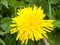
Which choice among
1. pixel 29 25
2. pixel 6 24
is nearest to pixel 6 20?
pixel 6 24

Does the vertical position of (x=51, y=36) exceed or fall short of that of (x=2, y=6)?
it falls short

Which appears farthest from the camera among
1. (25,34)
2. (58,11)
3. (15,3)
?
(58,11)

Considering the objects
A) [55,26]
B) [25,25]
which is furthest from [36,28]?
[55,26]

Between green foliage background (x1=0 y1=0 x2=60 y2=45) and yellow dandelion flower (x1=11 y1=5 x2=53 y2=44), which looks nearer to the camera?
yellow dandelion flower (x1=11 y1=5 x2=53 y2=44)

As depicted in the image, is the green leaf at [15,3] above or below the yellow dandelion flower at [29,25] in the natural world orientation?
above

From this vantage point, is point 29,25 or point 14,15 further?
point 14,15

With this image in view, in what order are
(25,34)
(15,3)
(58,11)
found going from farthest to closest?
1. (58,11)
2. (15,3)
3. (25,34)

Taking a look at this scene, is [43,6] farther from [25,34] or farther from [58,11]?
[25,34]

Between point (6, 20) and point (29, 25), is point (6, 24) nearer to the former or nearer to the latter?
point (6, 20)

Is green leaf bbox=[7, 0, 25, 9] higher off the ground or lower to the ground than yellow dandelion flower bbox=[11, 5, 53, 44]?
higher

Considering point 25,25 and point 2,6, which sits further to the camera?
point 2,6

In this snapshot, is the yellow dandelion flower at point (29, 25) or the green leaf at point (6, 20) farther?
the green leaf at point (6, 20)
